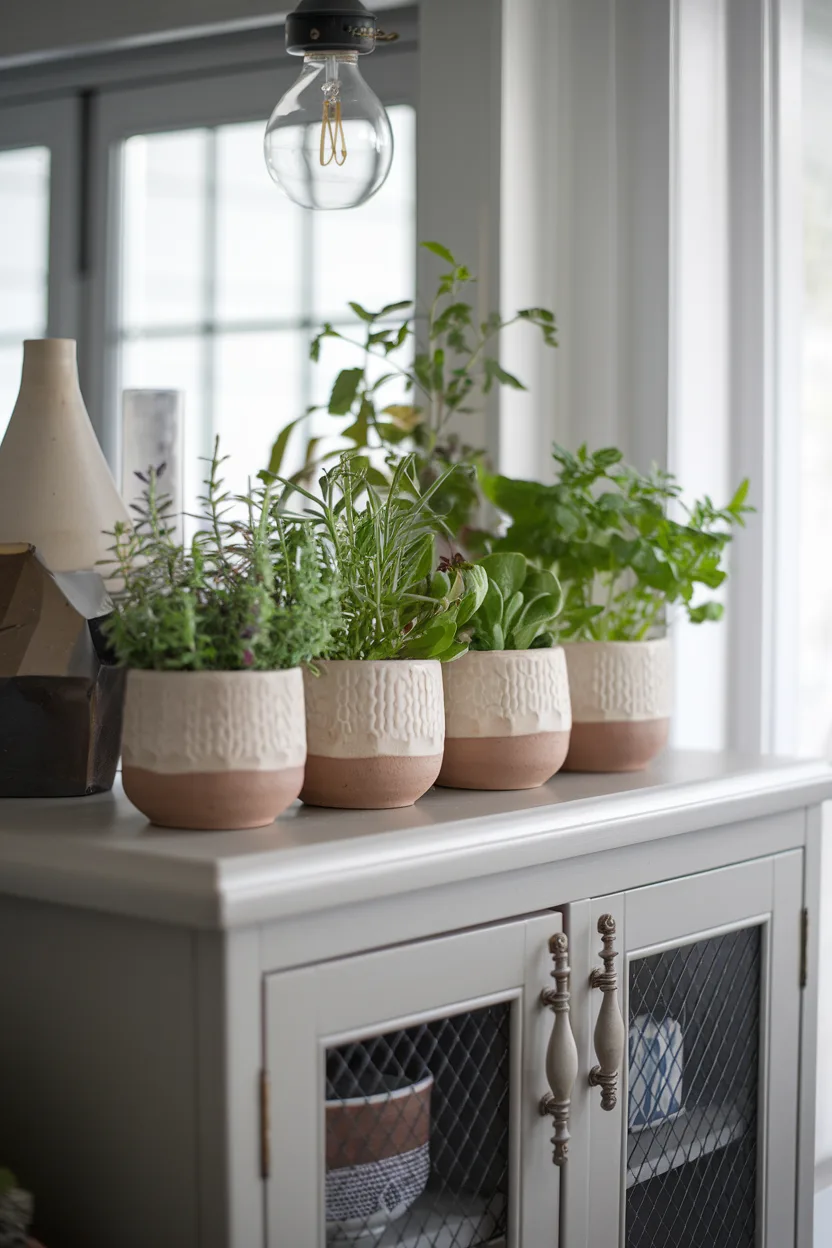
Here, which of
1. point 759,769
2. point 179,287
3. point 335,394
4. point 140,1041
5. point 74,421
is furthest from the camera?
point 179,287

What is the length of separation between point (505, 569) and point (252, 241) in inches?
48.2

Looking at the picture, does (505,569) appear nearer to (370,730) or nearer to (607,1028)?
(370,730)

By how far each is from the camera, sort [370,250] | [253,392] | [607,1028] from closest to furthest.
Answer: [607,1028] < [370,250] < [253,392]

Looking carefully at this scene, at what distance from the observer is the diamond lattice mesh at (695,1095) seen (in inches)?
44.3

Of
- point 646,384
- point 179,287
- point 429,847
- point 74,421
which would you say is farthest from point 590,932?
point 179,287

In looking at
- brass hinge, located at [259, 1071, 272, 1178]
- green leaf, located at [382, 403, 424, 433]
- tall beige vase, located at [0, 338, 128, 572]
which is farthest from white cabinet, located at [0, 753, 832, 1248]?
green leaf, located at [382, 403, 424, 433]

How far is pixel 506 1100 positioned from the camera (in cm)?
100

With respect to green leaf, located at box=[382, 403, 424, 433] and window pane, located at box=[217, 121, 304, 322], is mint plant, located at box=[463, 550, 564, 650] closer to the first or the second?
green leaf, located at box=[382, 403, 424, 433]

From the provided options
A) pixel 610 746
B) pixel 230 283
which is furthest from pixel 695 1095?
pixel 230 283

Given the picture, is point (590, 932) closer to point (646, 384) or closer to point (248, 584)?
point (248, 584)

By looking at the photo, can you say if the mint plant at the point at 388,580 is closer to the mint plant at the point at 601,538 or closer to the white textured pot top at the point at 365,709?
the white textured pot top at the point at 365,709

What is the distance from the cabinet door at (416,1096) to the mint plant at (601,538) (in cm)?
39

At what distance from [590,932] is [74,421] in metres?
0.58

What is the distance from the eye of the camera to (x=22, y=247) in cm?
225
